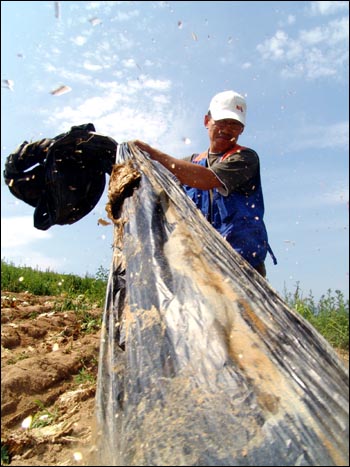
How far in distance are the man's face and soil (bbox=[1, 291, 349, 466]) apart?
5.34ft

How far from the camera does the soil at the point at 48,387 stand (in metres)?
2.00

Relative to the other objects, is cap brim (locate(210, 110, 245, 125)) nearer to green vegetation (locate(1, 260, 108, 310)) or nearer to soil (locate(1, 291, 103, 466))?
soil (locate(1, 291, 103, 466))

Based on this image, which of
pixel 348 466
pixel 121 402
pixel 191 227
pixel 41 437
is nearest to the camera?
pixel 348 466

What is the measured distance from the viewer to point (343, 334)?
3861 millimetres

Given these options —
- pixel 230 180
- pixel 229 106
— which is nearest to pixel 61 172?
pixel 230 180

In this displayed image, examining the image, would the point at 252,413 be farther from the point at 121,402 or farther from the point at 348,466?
the point at 121,402

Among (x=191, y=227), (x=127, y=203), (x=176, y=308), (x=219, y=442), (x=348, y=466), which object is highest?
(x=127, y=203)

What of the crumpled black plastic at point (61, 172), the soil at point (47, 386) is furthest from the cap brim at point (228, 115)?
the soil at point (47, 386)

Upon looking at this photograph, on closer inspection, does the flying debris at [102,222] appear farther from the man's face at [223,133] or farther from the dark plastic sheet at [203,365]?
the man's face at [223,133]

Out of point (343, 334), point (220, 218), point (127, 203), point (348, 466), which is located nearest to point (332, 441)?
point (348, 466)

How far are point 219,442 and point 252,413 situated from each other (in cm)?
13

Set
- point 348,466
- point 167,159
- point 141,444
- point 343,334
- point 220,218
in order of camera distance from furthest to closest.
→ point 343,334 < point 220,218 < point 167,159 < point 141,444 < point 348,466

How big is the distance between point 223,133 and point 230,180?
444 millimetres

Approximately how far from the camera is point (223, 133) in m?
2.79
